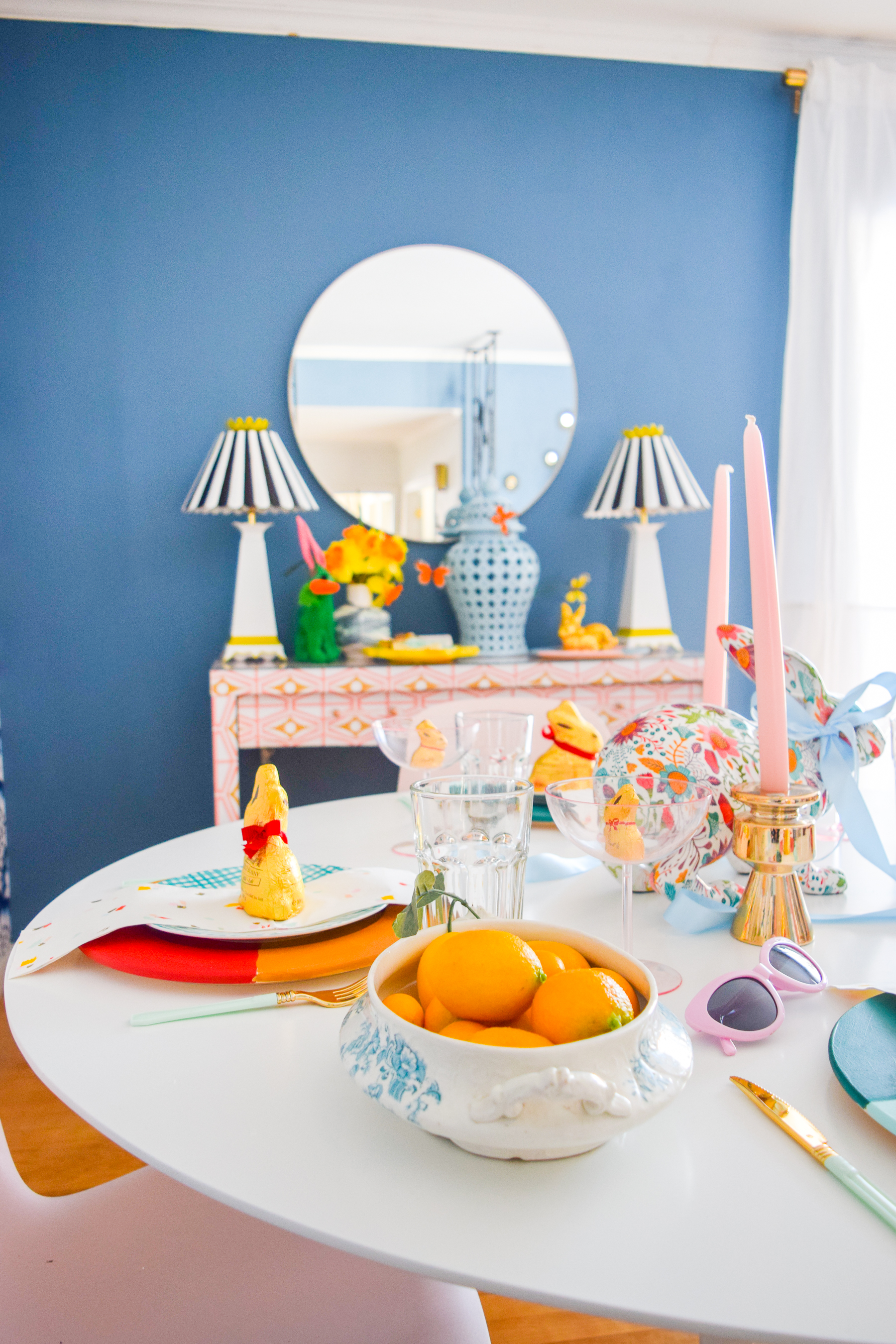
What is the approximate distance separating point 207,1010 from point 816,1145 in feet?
1.30

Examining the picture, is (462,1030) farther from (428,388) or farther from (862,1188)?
(428,388)

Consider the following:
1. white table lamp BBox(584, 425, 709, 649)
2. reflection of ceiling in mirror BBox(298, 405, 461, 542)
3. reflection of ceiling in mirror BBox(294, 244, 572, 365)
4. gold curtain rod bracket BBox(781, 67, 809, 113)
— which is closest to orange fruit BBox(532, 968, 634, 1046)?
white table lamp BBox(584, 425, 709, 649)

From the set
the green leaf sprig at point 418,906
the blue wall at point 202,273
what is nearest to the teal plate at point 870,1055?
the green leaf sprig at point 418,906

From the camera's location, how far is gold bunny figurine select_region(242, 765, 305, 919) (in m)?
0.74

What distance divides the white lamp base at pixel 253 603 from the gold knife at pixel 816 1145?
1.86 metres

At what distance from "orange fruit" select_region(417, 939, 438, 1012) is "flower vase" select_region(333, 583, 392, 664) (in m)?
1.88

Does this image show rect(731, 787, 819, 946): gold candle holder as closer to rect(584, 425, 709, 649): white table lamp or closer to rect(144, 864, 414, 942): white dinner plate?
rect(144, 864, 414, 942): white dinner plate

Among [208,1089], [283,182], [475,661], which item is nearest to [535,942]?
[208,1089]

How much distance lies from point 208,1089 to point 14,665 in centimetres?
216

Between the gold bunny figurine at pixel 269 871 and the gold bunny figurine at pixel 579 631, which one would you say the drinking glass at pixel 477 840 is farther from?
the gold bunny figurine at pixel 579 631

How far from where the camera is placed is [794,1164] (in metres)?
0.48

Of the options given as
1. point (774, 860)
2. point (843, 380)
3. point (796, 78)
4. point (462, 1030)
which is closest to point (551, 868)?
point (774, 860)

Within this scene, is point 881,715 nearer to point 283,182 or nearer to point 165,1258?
point 165,1258

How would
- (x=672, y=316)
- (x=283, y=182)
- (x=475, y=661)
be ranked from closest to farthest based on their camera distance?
(x=475, y=661), (x=283, y=182), (x=672, y=316)
